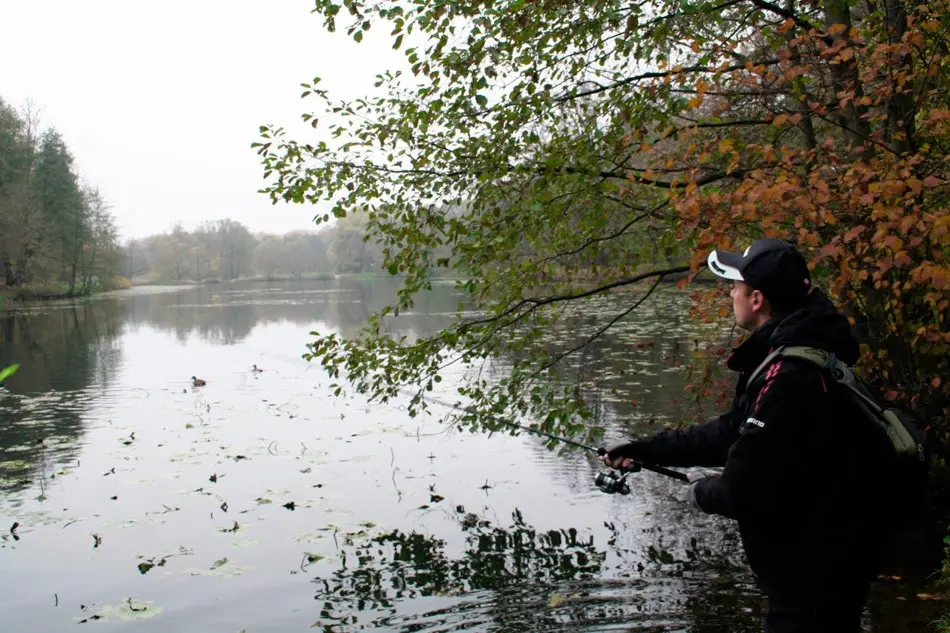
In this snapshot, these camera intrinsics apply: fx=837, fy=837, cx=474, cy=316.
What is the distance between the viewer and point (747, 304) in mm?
3121

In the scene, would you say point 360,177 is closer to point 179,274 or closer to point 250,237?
point 179,274

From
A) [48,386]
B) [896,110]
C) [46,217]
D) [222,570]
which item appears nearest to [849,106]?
[896,110]

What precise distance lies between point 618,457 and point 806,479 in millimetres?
1031

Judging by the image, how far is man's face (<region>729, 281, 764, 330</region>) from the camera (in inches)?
122

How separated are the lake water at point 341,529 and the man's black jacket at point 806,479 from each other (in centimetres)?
348

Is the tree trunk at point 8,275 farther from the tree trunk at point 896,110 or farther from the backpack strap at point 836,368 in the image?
the backpack strap at point 836,368

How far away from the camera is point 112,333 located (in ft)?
118

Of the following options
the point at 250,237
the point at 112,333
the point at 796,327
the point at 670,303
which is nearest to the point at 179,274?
→ the point at 250,237

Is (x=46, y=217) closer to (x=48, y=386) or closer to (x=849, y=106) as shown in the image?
(x=48, y=386)

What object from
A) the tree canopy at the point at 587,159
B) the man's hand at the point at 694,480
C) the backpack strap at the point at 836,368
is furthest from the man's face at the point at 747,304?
the tree canopy at the point at 587,159

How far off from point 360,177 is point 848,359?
622cm

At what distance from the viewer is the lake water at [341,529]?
701 centimetres

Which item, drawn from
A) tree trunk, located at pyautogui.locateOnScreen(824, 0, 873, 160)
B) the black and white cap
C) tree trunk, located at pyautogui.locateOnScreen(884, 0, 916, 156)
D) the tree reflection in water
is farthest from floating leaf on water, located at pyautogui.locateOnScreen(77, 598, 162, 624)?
tree trunk, located at pyautogui.locateOnScreen(884, 0, 916, 156)

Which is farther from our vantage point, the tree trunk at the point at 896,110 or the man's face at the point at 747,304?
the tree trunk at the point at 896,110
